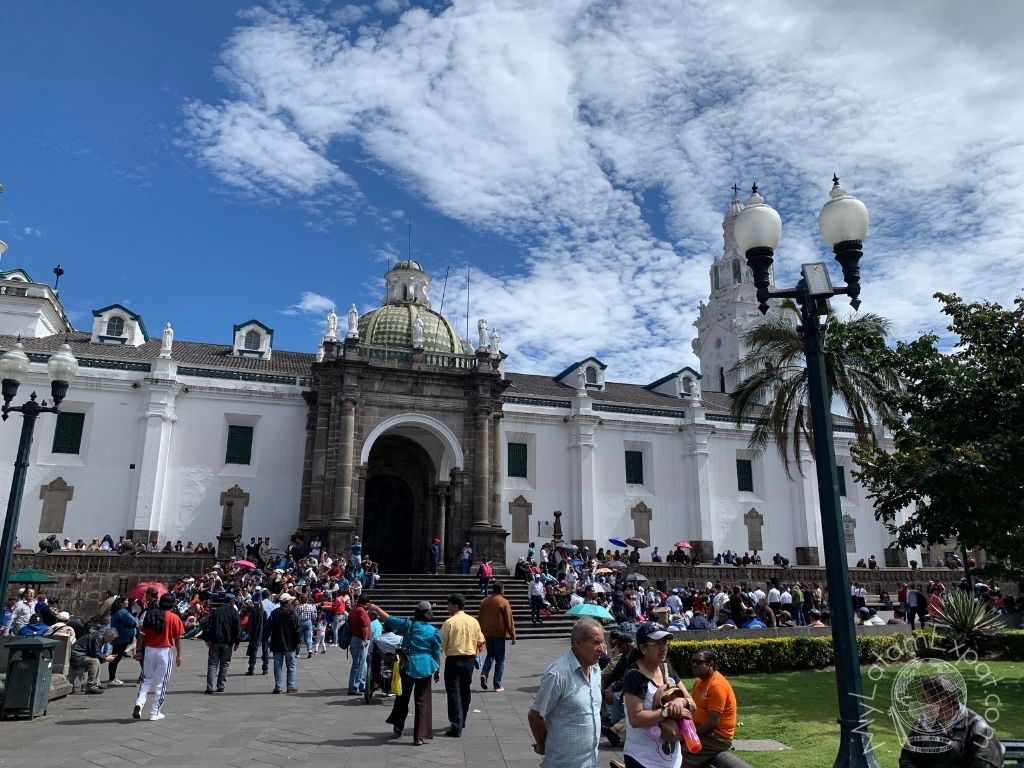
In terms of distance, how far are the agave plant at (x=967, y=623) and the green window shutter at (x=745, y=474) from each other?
20.1m

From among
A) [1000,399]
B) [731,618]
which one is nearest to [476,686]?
[731,618]

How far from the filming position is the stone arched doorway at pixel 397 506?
3194 cm

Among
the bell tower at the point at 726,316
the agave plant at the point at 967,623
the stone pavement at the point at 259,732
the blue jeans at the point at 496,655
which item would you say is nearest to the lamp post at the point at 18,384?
the stone pavement at the point at 259,732

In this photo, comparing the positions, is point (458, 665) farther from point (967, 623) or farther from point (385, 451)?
point (385, 451)

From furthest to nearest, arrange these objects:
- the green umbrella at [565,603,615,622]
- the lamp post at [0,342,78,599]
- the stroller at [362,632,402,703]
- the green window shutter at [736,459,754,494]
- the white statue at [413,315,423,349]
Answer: the green window shutter at [736,459,754,494] → the white statue at [413,315,423,349] → the green umbrella at [565,603,615,622] → the lamp post at [0,342,78,599] → the stroller at [362,632,402,703]

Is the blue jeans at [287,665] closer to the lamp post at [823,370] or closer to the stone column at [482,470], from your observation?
the lamp post at [823,370]

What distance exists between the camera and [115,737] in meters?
9.35

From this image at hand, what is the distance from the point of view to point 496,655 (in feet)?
41.2

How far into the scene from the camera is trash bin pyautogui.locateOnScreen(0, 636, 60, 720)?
34.1ft

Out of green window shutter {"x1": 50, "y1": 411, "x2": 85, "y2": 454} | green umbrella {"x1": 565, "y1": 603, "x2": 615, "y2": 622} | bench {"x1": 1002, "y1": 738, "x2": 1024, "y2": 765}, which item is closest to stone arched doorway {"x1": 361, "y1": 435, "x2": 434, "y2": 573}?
green window shutter {"x1": 50, "y1": 411, "x2": 85, "y2": 454}

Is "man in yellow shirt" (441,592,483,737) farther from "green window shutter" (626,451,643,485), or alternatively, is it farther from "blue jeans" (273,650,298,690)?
"green window shutter" (626,451,643,485)

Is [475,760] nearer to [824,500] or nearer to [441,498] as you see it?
[824,500]

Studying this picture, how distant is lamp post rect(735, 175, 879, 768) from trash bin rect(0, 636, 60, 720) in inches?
402

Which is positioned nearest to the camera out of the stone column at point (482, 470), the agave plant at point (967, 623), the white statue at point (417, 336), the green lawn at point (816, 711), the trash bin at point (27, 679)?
the green lawn at point (816, 711)
